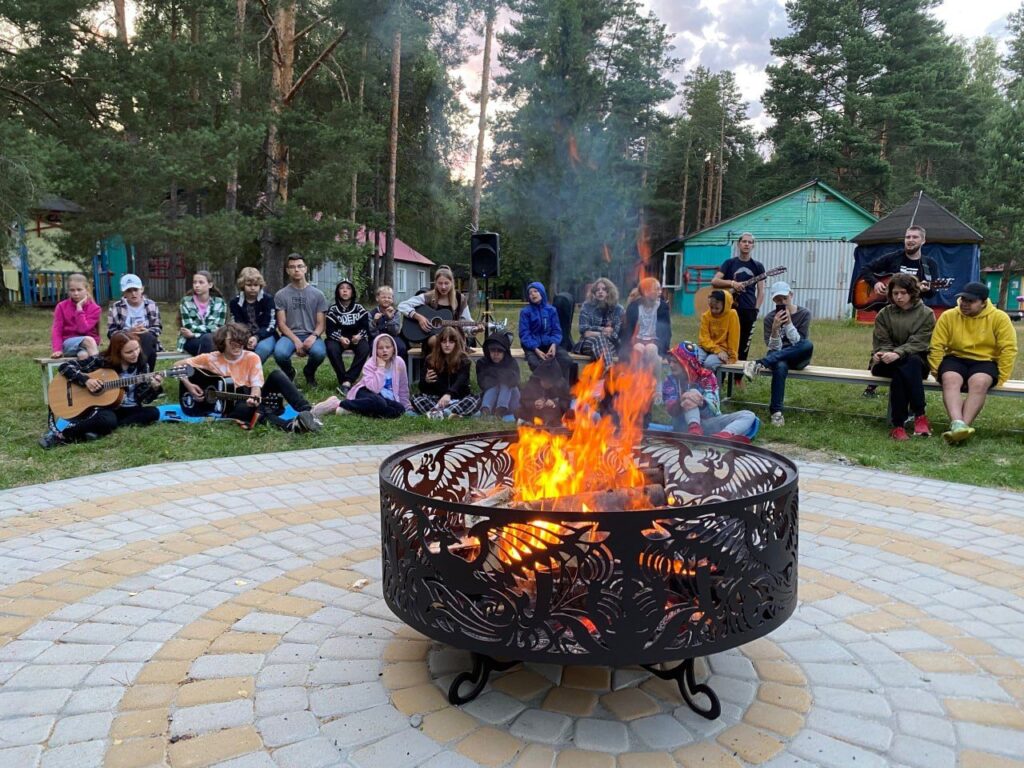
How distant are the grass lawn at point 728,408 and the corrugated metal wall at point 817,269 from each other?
1540cm

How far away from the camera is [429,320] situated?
884 centimetres

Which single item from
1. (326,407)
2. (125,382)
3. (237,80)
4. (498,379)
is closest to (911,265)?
(498,379)

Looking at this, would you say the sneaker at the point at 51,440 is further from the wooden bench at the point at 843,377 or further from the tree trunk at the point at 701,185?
the tree trunk at the point at 701,185

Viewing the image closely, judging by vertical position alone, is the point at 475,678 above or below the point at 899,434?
below

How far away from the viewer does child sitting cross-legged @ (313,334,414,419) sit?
721cm

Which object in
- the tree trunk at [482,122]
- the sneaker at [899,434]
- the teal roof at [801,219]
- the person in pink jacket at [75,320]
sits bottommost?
the sneaker at [899,434]

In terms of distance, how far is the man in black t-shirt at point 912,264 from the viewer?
25.0 ft

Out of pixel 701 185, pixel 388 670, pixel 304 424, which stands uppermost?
pixel 701 185

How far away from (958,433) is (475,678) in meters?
5.48

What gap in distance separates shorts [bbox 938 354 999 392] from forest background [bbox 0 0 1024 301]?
8.81 meters

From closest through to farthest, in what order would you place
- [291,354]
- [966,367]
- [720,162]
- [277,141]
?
[966,367]
[291,354]
[277,141]
[720,162]

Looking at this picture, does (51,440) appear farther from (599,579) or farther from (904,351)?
(904,351)

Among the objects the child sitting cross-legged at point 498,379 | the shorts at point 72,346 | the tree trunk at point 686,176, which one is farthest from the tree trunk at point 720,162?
the shorts at point 72,346

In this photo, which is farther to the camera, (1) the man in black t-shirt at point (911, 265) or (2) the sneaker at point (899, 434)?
(1) the man in black t-shirt at point (911, 265)
